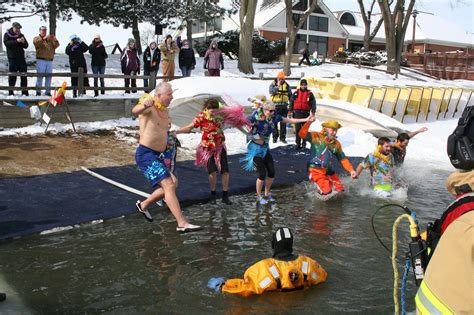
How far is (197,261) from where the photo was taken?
532cm

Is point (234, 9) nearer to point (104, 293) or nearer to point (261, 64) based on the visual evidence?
point (261, 64)

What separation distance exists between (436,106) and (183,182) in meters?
14.3

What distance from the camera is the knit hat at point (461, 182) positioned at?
192cm

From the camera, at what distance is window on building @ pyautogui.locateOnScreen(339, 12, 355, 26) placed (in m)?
54.5

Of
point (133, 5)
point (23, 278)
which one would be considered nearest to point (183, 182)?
point (23, 278)

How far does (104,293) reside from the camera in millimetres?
4520

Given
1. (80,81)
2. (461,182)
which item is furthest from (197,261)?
(80,81)

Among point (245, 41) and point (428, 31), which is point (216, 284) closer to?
point (245, 41)

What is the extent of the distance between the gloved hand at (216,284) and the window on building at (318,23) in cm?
4542

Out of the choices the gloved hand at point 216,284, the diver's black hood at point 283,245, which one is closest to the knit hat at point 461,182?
the diver's black hood at point 283,245

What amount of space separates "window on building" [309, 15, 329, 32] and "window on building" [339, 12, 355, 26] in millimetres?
6649

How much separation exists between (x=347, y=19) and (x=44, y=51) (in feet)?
150

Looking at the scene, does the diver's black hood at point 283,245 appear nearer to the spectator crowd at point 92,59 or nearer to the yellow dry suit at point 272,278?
the yellow dry suit at point 272,278

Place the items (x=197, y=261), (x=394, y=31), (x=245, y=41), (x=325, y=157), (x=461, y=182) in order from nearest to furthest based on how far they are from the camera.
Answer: (x=461, y=182) → (x=197, y=261) → (x=325, y=157) → (x=245, y=41) → (x=394, y=31)
